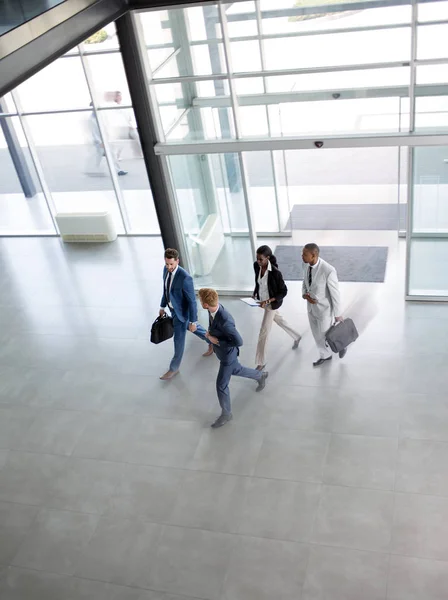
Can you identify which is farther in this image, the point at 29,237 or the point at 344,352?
the point at 29,237

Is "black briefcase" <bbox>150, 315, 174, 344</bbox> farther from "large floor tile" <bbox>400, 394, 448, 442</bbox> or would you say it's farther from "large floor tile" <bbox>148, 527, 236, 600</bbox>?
"large floor tile" <bbox>400, 394, 448, 442</bbox>

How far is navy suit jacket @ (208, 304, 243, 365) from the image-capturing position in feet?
20.7

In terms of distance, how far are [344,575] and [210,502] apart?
56.1 inches

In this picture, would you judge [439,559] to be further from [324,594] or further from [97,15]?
[97,15]

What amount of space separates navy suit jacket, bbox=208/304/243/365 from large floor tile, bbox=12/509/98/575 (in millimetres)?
1988

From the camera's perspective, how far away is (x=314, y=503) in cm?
596

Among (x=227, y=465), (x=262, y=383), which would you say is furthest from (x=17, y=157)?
(x=227, y=465)

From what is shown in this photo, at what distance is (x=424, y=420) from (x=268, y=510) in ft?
6.30

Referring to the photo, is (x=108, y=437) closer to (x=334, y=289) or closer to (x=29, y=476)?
(x=29, y=476)

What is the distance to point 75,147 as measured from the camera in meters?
11.3

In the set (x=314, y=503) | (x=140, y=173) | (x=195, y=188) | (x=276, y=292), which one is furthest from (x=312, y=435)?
(x=140, y=173)

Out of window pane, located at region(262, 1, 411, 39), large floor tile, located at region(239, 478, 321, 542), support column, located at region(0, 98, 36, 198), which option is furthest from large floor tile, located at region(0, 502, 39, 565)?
support column, located at region(0, 98, 36, 198)

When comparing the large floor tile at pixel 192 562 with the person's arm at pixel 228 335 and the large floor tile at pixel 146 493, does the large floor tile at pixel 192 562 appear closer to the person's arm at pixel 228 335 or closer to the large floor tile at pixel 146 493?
the large floor tile at pixel 146 493

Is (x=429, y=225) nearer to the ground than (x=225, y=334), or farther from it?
nearer to the ground
